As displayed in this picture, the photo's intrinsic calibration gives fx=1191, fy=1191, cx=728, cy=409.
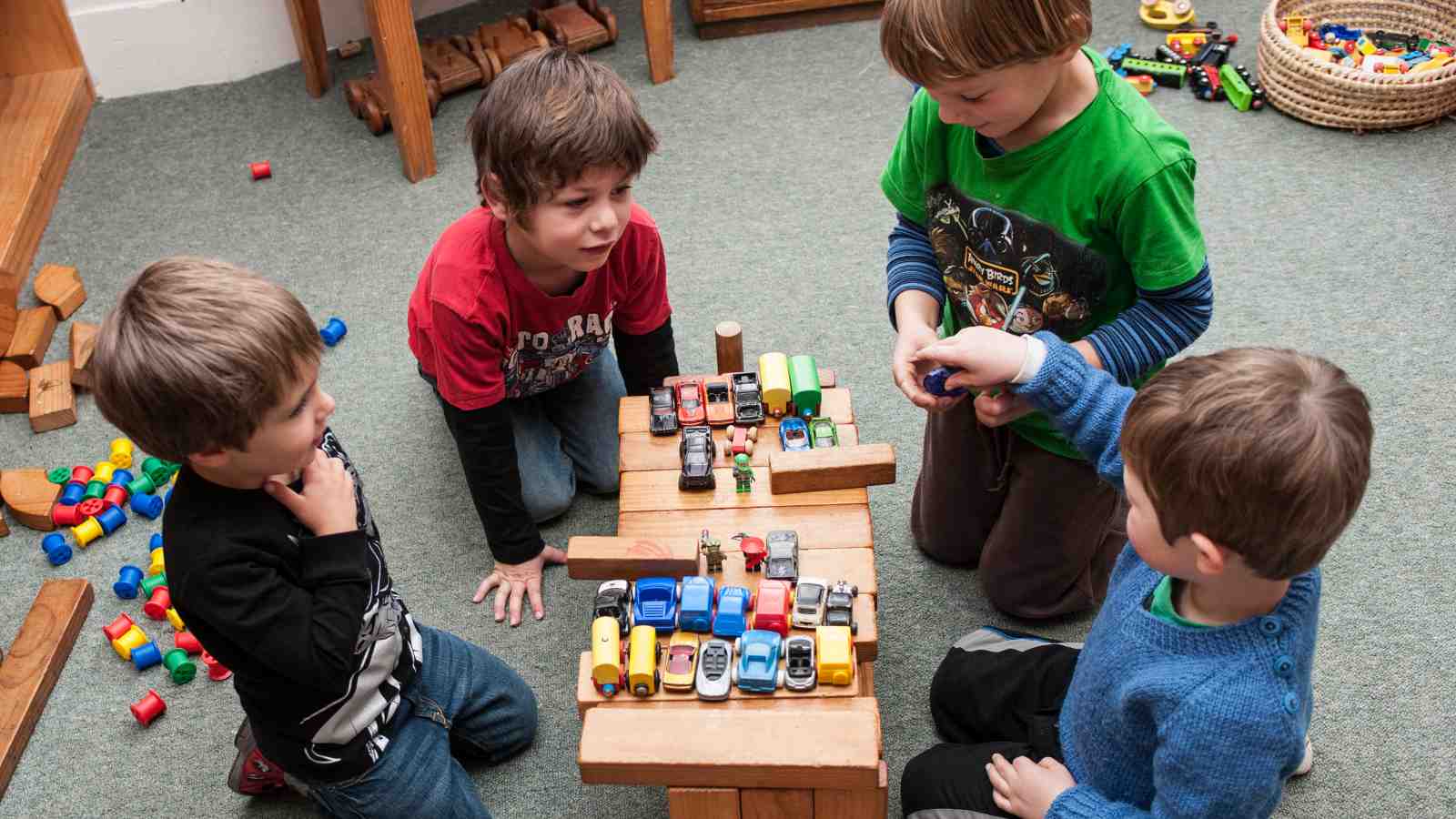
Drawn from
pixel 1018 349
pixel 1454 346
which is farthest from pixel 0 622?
pixel 1454 346

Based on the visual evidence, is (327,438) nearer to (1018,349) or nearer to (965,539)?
(1018,349)

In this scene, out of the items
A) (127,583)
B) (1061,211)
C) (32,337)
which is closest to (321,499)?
(127,583)

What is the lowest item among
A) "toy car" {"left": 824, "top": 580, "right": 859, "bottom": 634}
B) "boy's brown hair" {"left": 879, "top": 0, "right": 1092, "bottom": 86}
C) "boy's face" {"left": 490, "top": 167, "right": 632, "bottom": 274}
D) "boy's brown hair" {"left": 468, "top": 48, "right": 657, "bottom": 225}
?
"toy car" {"left": 824, "top": 580, "right": 859, "bottom": 634}

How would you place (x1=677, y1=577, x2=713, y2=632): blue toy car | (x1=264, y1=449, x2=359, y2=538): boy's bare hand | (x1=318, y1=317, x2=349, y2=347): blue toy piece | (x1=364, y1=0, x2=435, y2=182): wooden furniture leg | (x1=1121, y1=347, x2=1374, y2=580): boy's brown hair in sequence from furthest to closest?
(x1=364, y1=0, x2=435, y2=182): wooden furniture leg → (x1=318, y1=317, x2=349, y2=347): blue toy piece → (x1=677, y1=577, x2=713, y2=632): blue toy car → (x1=264, y1=449, x2=359, y2=538): boy's bare hand → (x1=1121, y1=347, x2=1374, y2=580): boy's brown hair

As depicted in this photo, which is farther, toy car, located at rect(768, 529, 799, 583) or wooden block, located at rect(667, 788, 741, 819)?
toy car, located at rect(768, 529, 799, 583)

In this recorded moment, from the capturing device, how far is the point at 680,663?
113 centimetres

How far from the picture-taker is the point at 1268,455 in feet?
2.55

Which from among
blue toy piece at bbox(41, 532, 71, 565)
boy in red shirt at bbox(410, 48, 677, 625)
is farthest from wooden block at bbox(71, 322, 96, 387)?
boy in red shirt at bbox(410, 48, 677, 625)

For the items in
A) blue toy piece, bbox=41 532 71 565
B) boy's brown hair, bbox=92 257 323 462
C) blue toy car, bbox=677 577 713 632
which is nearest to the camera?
boy's brown hair, bbox=92 257 323 462

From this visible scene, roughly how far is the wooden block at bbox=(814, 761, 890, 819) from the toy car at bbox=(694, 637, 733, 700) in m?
0.13

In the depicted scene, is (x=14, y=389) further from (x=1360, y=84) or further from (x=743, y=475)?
(x=1360, y=84)

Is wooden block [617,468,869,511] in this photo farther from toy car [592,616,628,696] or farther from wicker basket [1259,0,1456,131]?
wicker basket [1259,0,1456,131]

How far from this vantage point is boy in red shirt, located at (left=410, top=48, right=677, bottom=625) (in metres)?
1.26

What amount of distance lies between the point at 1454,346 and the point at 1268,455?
1.28m
